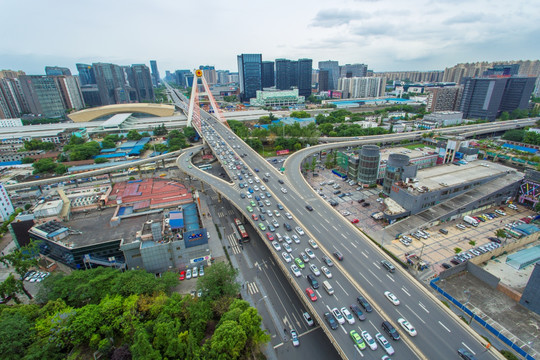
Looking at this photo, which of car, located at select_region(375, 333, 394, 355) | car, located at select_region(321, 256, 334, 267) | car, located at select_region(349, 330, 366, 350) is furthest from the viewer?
car, located at select_region(321, 256, 334, 267)

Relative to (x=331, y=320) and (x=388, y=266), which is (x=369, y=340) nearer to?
(x=331, y=320)

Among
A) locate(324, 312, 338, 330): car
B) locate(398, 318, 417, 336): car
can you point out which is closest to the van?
locate(324, 312, 338, 330): car

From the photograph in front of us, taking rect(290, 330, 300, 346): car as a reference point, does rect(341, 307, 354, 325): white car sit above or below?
above

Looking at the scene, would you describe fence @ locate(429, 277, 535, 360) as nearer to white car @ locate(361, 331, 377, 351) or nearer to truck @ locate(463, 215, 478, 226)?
white car @ locate(361, 331, 377, 351)

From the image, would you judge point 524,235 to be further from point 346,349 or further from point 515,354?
point 346,349

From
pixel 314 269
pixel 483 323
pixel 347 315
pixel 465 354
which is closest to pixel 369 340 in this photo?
pixel 347 315

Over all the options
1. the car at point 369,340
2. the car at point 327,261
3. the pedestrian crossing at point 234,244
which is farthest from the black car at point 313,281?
the pedestrian crossing at point 234,244
